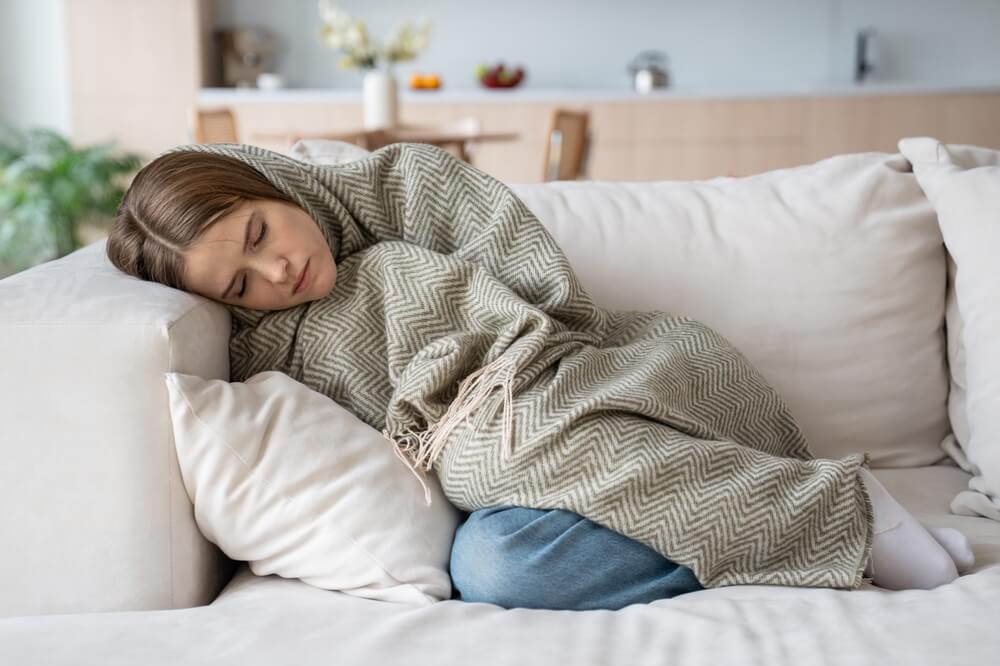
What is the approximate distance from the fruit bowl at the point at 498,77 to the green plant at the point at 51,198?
193 centimetres

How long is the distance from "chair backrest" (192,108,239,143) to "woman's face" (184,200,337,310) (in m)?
2.61

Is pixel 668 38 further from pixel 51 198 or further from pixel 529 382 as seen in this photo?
pixel 529 382

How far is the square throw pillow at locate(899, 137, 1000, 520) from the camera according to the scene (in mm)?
1436

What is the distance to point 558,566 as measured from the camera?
3.74ft

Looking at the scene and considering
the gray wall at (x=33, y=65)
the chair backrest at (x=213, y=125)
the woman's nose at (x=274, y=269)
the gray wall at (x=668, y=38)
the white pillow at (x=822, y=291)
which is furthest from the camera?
the gray wall at (x=668, y=38)

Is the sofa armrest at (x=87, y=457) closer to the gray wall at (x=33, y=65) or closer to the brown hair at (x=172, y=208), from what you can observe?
the brown hair at (x=172, y=208)

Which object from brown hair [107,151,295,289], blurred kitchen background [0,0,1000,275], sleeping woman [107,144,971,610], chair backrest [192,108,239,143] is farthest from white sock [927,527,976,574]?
blurred kitchen background [0,0,1000,275]

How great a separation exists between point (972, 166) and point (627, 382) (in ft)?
2.63

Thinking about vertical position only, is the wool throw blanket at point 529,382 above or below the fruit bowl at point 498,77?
below

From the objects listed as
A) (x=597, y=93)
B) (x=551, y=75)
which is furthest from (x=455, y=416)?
(x=551, y=75)

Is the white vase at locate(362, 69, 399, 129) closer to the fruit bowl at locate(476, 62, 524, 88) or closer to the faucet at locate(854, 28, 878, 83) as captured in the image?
the fruit bowl at locate(476, 62, 524, 88)

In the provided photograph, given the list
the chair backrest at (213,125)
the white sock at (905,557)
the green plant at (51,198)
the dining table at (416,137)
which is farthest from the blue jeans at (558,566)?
the green plant at (51,198)

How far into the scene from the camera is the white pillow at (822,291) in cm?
161

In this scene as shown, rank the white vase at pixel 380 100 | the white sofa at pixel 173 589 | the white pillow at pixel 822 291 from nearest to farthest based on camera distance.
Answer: the white sofa at pixel 173 589 → the white pillow at pixel 822 291 → the white vase at pixel 380 100
